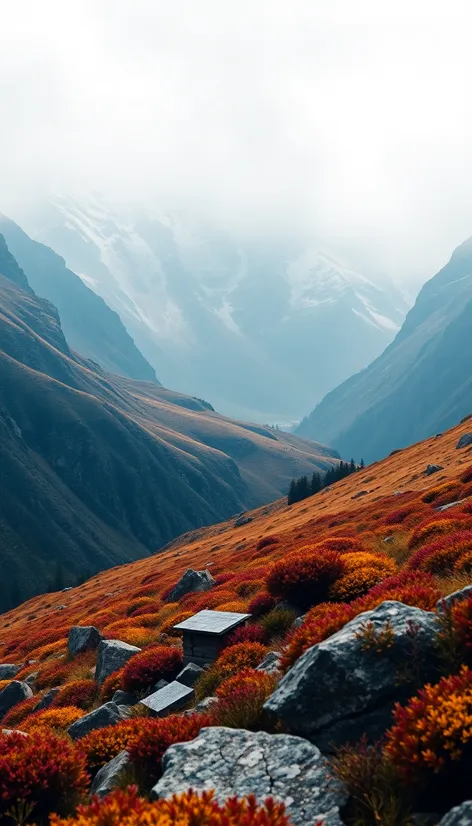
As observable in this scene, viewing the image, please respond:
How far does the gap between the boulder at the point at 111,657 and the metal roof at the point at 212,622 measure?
3.98m

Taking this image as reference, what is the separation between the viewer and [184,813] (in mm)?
6230

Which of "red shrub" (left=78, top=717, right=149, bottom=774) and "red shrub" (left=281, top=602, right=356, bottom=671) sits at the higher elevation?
"red shrub" (left=281, top=602, right=356, bottom=671)

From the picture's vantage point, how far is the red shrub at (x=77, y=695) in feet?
62.0

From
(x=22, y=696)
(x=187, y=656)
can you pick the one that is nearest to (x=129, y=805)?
(x=187, y=656)

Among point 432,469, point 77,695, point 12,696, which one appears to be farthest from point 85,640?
point 432,469

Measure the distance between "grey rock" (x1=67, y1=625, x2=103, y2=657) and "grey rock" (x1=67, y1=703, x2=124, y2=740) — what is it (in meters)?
11.1

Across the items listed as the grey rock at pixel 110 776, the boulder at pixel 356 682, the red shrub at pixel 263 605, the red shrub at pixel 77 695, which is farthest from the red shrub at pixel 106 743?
the red shrub at pixel 77 695

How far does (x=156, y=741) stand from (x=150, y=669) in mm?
7439

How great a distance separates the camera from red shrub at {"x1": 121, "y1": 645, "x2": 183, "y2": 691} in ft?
55.0

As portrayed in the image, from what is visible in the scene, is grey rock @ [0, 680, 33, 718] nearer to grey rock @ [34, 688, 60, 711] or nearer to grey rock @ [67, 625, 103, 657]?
grey rock @ [34, 688, 60, 711]

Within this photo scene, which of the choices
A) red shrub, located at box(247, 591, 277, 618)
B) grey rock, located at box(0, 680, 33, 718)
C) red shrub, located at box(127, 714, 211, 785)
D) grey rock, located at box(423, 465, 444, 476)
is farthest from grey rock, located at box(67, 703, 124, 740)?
grey rock, located at box(423, 465, 444, 476)

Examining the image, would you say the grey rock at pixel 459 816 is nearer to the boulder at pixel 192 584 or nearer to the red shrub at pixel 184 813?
the red shrub at pixel 184 813

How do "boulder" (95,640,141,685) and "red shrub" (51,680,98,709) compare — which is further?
"boulder" (95,640,141,685)

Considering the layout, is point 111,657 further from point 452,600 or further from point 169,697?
point 452,600
